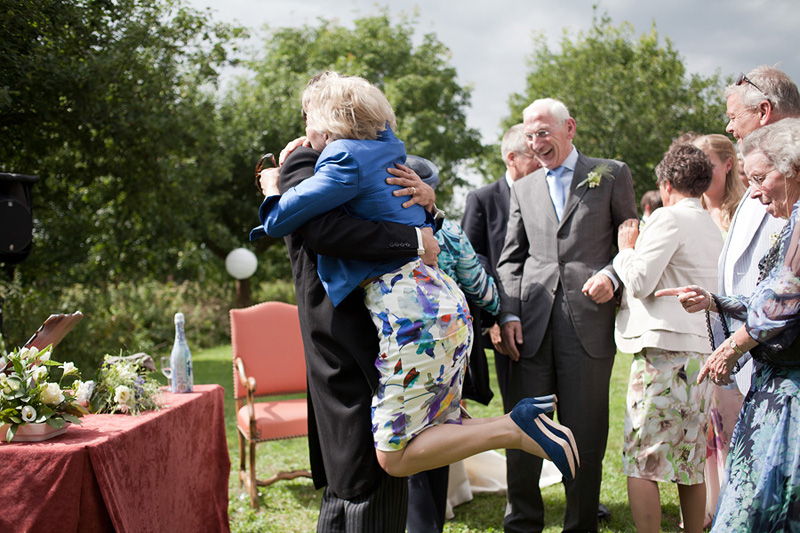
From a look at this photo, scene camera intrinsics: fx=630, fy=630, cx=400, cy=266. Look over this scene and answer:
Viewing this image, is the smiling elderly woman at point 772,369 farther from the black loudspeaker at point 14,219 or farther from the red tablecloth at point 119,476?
the black loudspeaker at point 14,219

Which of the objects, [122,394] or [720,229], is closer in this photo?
[122,394]

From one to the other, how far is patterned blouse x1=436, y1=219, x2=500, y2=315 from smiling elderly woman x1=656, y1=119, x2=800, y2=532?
1.15 meters

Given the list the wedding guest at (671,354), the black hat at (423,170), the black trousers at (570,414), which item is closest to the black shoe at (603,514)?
the black trousers at (570,414)

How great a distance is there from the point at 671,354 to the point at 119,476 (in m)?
2.45

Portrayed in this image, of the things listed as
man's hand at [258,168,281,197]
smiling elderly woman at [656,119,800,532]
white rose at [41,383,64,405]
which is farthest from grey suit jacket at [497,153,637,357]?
white rose at [41,383,64,405]

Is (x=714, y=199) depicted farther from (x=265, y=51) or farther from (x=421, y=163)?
(x=265, y=51)

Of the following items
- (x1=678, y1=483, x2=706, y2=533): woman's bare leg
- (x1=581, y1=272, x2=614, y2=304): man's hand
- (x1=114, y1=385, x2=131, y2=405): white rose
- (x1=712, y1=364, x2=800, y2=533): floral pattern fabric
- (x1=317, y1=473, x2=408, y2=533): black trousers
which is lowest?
(x1=678, y1=483, x2=706, y2=533): woman's bare leg

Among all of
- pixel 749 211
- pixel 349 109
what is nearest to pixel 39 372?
pixel 349 109

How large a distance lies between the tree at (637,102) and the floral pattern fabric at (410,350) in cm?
1577

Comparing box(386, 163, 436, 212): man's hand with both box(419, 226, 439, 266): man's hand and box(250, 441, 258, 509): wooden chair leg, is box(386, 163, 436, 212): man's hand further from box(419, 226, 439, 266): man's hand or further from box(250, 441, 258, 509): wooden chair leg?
box(250, 441, 258, 509): wooden chair leg

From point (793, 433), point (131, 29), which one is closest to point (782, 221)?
point (793, 433)

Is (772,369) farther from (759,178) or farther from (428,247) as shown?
(428,247)

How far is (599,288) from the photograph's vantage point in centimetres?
318

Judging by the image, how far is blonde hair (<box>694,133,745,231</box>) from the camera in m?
3.66
